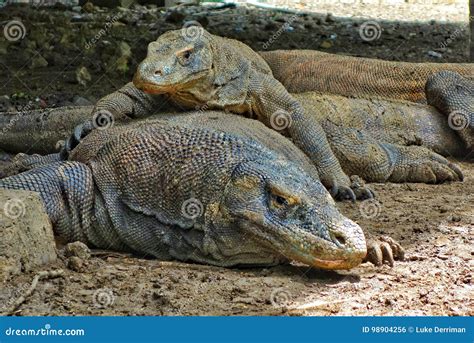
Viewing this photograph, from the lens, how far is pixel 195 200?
4449 mm

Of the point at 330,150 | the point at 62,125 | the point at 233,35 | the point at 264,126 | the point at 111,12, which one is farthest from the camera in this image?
the point at 111,12

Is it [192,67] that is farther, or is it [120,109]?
[120,109]

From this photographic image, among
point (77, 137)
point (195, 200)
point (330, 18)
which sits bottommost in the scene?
point (330, 18)

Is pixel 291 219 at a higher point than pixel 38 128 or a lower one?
higher

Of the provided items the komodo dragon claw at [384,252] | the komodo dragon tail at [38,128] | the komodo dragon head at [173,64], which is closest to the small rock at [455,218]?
the komodo dragon claw at [384,252]

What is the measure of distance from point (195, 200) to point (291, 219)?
0.51 metres

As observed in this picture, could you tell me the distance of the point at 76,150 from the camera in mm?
5406

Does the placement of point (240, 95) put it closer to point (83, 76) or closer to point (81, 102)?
point (81, 102)

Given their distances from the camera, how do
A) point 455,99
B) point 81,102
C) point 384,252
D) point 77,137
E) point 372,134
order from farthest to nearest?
point 81,102 → point 455,99 → point 372,134 → point 77,137 → point 384,252

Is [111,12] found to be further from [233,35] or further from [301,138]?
[301,138]

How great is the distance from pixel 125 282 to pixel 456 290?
1.44 m

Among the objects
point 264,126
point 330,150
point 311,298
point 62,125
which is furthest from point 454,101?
point 311,298

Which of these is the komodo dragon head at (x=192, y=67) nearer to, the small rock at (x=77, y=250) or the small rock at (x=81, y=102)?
the small rock at (x=77, y=250)

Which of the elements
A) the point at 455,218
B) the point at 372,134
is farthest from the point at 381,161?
the point at 455,218
